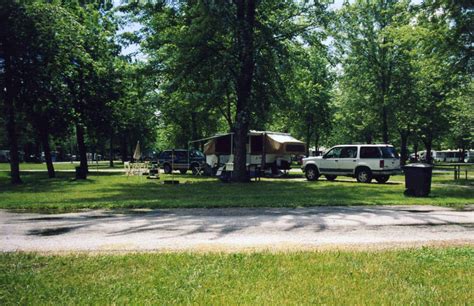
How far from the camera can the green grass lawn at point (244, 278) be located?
4730 mm

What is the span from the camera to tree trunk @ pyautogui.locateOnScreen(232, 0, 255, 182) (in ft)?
70.0

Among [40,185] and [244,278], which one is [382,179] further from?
[244,278]

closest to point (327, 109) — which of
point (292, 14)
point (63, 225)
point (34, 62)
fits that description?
point (292, 14)

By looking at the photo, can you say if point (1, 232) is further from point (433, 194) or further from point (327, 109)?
point (327, 109)

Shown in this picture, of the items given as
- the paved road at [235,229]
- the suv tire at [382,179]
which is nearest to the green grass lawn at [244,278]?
the paved road at [235,229]

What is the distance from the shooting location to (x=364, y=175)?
2389 centimetres

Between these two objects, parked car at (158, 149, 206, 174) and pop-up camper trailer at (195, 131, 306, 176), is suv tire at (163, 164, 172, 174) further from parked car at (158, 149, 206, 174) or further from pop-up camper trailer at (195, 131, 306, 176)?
pop-up camper trailer at (195, 131, 306, 176)

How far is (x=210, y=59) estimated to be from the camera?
885 inches

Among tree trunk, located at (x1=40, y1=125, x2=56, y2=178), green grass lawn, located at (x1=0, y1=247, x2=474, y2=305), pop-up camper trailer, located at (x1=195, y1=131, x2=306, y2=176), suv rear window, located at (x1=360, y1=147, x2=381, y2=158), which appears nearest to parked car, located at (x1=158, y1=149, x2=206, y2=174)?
A: pop-up camper trailer, located at (x1=195, y1=131, x2=306, y2=176)

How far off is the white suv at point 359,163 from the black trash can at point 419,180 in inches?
291

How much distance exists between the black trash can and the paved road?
9.22 feet

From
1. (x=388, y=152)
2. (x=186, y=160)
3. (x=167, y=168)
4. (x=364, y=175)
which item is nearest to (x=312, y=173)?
(x=364, y=175)

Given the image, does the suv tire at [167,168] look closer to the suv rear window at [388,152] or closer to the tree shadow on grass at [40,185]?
the tree shadow on grass at [40,185]

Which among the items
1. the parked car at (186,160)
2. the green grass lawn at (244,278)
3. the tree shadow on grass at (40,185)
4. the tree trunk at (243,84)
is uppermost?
the tree trunk at (243,84)
